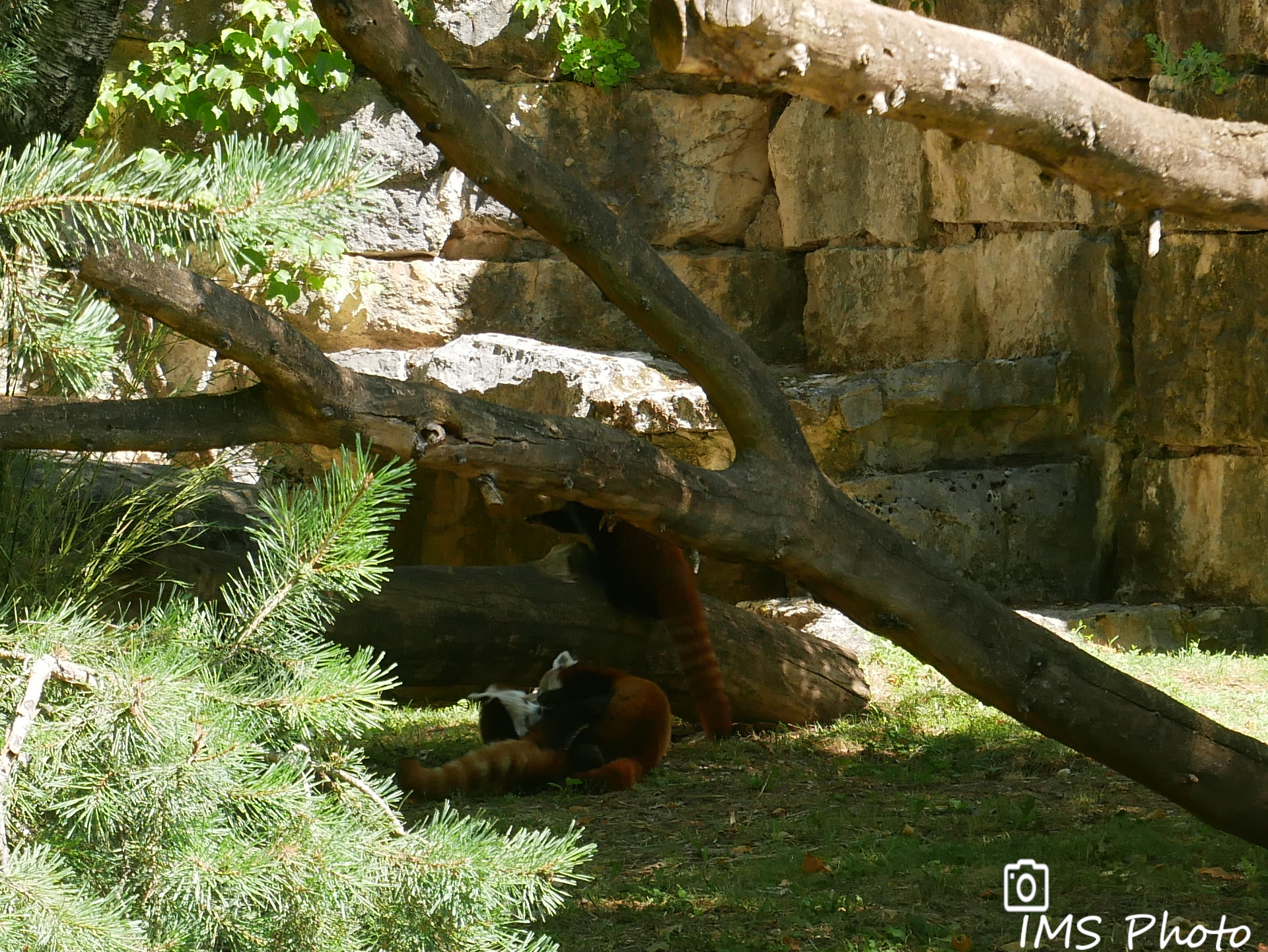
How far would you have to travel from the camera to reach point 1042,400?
7277 millimetres

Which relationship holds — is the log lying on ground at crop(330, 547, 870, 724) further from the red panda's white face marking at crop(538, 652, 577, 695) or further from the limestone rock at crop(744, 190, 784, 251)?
the limestone rock at crop(744, 190, 784, 251)

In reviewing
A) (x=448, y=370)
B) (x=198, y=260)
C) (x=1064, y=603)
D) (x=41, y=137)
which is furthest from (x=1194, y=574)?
(x=41, y=137)

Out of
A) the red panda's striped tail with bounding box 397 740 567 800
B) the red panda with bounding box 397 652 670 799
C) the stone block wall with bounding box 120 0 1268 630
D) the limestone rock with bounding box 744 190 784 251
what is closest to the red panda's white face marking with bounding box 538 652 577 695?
the red panda with bounding box 397 652 670 799

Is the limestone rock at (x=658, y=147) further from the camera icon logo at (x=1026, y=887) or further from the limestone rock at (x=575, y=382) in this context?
the camera icon logo at (x=1026, y=887)

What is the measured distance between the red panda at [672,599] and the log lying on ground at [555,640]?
0.09 meters

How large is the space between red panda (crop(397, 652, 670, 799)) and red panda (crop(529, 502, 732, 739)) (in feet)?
0.87

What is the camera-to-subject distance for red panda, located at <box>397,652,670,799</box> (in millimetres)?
4570

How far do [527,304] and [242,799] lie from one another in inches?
289

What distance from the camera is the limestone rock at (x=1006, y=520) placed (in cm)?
712

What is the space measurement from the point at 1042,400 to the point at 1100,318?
22.8 inches

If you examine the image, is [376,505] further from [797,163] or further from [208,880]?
[797,163]

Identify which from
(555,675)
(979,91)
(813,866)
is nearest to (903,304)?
(555,675)

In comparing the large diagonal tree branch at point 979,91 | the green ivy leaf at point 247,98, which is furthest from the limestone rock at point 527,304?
the large diagonal tree branch at point 979,91

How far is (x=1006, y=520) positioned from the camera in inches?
285
